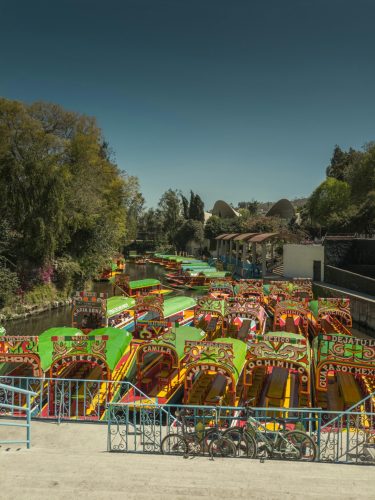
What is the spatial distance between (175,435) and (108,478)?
1.69 metres

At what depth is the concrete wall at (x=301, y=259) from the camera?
124 feet

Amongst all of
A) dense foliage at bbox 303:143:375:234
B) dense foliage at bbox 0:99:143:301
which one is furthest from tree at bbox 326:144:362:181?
dense foliage at bbox 0:99:143:301

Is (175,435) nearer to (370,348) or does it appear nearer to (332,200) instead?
(370,348)

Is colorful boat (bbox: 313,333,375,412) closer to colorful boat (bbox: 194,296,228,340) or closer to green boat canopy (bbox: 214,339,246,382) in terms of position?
green boat canopy (bbox: 214,339,246,382)

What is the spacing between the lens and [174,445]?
26.0ft

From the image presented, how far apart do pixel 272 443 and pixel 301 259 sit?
32.6m

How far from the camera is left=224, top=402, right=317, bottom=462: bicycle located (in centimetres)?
758

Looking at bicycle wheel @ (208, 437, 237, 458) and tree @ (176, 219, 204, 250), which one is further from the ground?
tree @ (176, 219, 204, 250)

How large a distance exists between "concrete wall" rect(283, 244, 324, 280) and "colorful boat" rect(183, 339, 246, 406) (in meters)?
27.4

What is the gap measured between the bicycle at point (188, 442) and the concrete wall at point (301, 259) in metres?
31.9

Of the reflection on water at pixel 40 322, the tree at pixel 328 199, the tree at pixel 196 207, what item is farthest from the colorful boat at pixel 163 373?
the tree at pixel 196 207

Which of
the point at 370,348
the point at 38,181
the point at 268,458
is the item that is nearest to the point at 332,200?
the point at 38,181

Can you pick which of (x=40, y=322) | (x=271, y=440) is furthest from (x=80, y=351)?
(x=40, y=322)

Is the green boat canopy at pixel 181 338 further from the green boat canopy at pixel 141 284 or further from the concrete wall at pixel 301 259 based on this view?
the concrete wall at pixel 301 259
